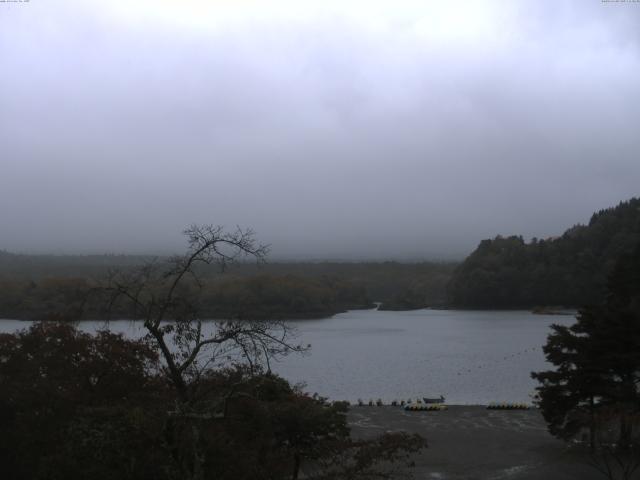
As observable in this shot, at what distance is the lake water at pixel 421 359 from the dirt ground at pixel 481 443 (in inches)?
128

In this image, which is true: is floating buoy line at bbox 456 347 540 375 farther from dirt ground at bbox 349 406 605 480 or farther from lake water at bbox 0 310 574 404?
dirt ground at bbox 349 406 605 480

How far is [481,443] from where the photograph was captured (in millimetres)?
14617

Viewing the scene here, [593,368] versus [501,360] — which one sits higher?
[593,368]

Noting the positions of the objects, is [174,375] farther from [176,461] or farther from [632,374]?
[632,374]

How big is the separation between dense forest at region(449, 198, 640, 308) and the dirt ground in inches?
1646

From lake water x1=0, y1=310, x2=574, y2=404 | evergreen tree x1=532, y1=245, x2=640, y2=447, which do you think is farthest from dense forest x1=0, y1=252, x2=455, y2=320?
evergreen tree x1=532, y1=245, x2=640, y2=447

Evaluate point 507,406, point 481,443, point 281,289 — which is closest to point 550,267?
point 281,289

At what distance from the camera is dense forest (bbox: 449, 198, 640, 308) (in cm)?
5909

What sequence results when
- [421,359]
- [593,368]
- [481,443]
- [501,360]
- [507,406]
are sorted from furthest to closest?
[421,359]
[501,360]
[507,406]
[481,443]
[593,368]

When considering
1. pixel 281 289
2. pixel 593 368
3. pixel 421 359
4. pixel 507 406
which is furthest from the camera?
pixel 281 289

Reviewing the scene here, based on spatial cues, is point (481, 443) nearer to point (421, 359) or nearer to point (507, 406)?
point (507, 406)

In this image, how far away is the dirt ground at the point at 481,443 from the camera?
39.7 feet

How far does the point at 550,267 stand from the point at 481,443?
2003 inches

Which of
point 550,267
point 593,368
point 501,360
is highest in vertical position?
point 550,267
